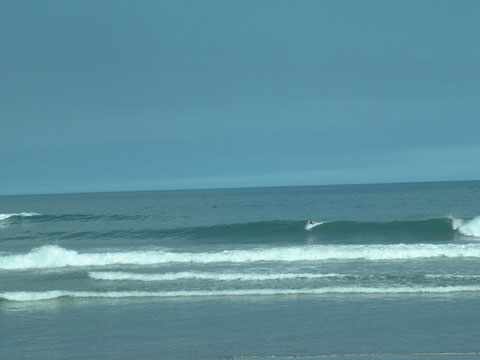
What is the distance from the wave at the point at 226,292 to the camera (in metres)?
14.6

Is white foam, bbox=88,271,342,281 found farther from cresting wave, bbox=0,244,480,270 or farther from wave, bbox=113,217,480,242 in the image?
wave, bbox=113,217,480,242

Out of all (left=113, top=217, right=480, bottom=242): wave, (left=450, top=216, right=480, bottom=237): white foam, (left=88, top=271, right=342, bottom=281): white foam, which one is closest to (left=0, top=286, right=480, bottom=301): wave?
(left=88, top=271, right=342, bottom=281): white foam

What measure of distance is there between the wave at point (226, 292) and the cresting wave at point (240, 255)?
5479 mm

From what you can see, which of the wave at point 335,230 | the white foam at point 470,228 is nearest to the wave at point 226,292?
the wave at point 335,230

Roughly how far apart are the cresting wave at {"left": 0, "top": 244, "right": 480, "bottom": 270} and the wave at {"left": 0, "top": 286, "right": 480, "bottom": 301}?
216 inches

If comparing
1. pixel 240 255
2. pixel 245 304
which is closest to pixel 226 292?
pixel 245 304

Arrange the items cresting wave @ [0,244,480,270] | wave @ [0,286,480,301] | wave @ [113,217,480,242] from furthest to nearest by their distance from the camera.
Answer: wave @ [113,217,480,242] < cresting wave @ [0,244,480,270] < wave @ [0,286,480,301]

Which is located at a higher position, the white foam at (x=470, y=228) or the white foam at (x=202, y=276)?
the white foam at (x=470, y=228)

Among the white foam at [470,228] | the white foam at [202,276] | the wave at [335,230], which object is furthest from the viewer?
the wave at [335,230]

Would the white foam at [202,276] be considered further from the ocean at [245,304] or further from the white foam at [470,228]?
the white foam at [470,228]

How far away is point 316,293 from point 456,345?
197 inches

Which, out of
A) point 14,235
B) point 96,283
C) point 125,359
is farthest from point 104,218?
point 125,359

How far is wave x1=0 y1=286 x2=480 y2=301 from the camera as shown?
47.8 ft

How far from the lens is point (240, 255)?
2123 cm
